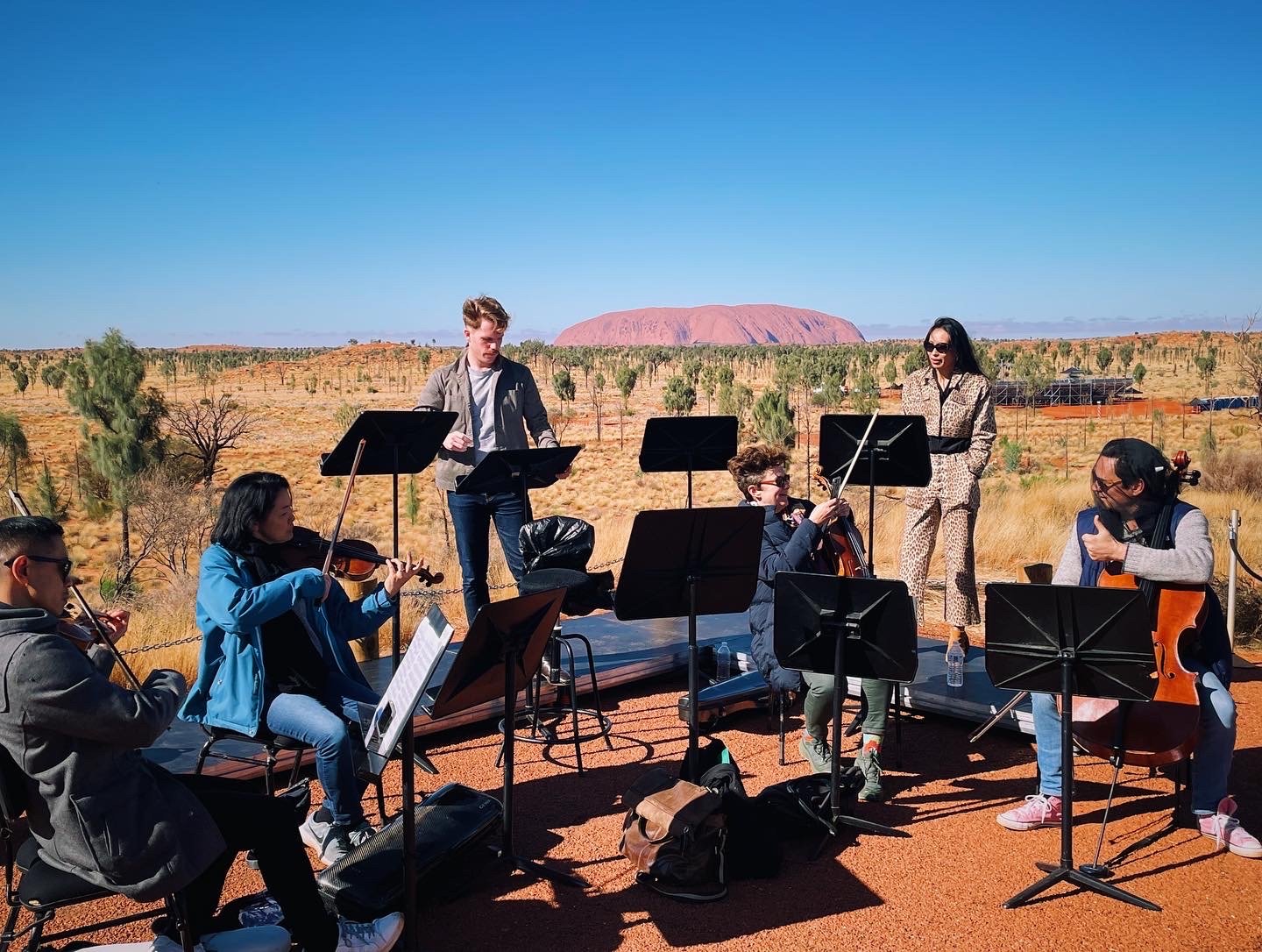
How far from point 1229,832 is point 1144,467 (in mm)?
1688

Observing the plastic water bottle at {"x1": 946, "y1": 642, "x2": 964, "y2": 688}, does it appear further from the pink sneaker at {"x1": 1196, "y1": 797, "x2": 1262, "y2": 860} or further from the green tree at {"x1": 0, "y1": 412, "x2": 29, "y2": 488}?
the green tree at {"x1": 0, "y1": 412, "x2": 29, "y2": 488}

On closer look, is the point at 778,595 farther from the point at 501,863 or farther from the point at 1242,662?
the point at 1242,662

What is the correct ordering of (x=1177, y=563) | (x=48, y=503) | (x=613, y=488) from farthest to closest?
(x=613, y=488), (x=48, y=503), (x=1177, y=563)

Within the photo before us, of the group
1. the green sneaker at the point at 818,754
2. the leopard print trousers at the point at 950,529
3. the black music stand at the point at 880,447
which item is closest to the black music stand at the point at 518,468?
the black music stand at the point at 880,447

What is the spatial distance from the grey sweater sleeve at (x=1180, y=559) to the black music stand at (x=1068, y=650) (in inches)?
16.9

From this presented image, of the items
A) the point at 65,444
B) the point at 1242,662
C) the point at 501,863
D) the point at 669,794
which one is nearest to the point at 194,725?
the point at 501,863

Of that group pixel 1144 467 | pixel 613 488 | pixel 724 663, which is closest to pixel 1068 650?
pixel 1144 467

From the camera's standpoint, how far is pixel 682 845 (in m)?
4.03

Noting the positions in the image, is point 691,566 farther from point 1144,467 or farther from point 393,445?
point 1144,467

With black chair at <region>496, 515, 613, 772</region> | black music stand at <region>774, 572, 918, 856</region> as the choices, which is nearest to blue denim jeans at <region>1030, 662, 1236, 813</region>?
black music stand at <region>774, 572, 918, 856</region>

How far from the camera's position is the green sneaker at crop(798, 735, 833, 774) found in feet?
16.7

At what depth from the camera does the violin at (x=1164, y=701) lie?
4.16 meters

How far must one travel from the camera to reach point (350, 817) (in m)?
4.14

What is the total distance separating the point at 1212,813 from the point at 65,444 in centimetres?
3031
